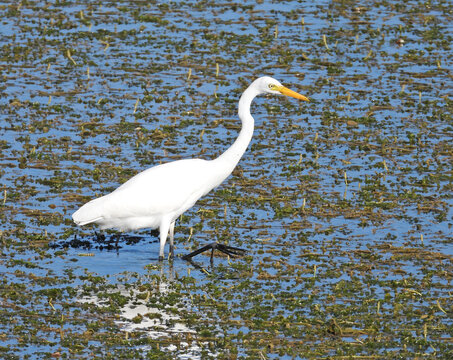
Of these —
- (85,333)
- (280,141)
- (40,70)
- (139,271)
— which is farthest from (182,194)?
(40,70)

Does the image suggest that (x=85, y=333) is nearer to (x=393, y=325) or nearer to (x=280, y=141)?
(x=393, y=325)

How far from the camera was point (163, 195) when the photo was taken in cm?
1349

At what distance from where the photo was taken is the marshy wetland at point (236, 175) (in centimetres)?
1139

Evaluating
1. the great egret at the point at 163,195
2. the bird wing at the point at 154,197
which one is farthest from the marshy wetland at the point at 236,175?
the bird wing at the point at 154,197

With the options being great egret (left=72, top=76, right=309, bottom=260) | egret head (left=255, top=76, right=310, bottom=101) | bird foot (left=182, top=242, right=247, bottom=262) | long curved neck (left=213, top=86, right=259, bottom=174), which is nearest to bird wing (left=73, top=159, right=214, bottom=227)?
great egret (left=72, top=76, right=309, bottom=260)

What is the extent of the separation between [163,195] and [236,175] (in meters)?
3.41

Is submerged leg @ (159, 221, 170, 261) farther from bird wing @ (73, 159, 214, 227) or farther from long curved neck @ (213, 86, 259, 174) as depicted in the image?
long curved neck @ (213, 86, 259, 174)

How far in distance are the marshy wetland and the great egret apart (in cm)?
50

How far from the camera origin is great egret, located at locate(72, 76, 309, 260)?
44.4ft

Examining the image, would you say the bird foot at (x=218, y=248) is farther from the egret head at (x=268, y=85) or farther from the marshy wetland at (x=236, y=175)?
the egret head at (x=268, y=85)

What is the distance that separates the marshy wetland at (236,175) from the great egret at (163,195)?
0.50 meters

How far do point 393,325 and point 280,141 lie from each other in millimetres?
7420

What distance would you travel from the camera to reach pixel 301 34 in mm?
25078

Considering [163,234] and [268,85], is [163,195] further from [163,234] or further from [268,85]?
[268,85]
